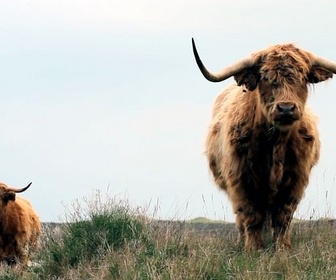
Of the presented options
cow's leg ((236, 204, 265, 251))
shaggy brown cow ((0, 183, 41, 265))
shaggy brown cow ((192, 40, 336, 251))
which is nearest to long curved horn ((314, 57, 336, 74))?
shaggy brown cow ((192, 40, 336, 251))

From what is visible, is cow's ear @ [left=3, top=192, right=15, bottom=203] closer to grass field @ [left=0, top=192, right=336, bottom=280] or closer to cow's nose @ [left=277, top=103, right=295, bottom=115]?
grass field @ [left=0, top=192, right=336, bottom=280]

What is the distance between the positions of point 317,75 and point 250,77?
66cm

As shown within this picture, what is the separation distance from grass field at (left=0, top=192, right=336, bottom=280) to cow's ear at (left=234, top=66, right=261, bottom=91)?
5.31 feet

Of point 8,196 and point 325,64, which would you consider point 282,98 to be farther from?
point 8,196

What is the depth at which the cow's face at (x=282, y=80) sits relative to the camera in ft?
27.0

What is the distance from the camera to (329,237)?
923cm

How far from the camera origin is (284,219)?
9.28m

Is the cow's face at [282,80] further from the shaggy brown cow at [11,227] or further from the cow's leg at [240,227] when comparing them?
the shaggy brown cow at [11,227]

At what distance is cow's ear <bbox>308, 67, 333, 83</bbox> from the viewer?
8.73 metres

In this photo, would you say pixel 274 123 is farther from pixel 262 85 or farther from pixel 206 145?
pixel 206 145

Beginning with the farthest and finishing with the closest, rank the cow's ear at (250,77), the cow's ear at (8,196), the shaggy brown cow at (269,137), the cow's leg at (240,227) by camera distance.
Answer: the cow's ear at (8,196) → the cow's leg at (240,227) → the cow's ear at (250,77) → the shaggy brown cow at (269,137)

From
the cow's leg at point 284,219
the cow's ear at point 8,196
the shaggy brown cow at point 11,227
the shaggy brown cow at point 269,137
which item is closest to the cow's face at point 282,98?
the shaggy brown cow at point 269,137

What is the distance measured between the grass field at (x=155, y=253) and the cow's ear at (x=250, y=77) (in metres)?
1.62

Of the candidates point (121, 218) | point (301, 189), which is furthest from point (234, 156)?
point (121, 218)
